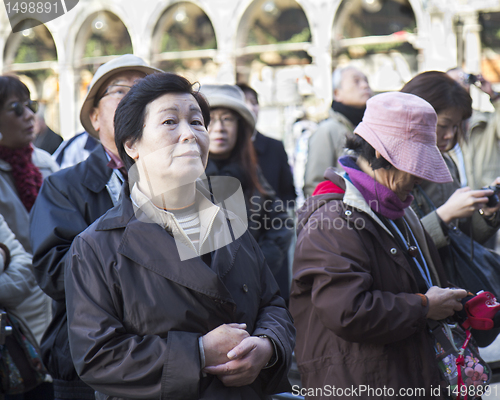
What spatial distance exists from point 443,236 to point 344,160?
2.20ft

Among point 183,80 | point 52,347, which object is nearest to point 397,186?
point 183,80

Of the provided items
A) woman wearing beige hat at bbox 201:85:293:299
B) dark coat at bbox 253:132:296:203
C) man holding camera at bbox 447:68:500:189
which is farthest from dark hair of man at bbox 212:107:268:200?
man holding camera at bbox 447:68:500:189

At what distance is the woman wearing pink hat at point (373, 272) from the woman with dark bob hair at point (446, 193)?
31 cm

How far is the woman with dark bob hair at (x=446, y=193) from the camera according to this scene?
274 cm

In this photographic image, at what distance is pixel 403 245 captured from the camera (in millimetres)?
2342

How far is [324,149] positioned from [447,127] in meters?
1.66

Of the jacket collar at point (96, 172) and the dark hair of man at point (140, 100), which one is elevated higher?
the dark hair of man at point (140, 100)

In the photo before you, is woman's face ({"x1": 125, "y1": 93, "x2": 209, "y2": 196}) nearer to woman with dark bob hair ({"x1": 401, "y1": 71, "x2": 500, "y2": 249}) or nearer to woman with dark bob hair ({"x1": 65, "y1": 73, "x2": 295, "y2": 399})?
woman with dark bob hair ({"x1": 65, "y1": 73, "x2": 295, "y2": 399})

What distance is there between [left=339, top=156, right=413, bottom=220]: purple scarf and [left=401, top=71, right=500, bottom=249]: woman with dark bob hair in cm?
46

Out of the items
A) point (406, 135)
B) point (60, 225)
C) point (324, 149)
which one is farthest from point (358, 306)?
point (324, 149)

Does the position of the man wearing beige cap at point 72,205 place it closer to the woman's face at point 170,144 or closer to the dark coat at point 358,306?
the woman's face at point 170,144

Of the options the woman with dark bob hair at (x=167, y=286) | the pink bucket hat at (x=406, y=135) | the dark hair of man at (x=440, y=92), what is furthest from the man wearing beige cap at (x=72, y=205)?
the dark hair of man at (x=440, y=92)

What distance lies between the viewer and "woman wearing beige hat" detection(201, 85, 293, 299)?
3664 millimetres

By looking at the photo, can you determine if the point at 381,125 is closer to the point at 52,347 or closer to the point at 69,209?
the point at 69,209
